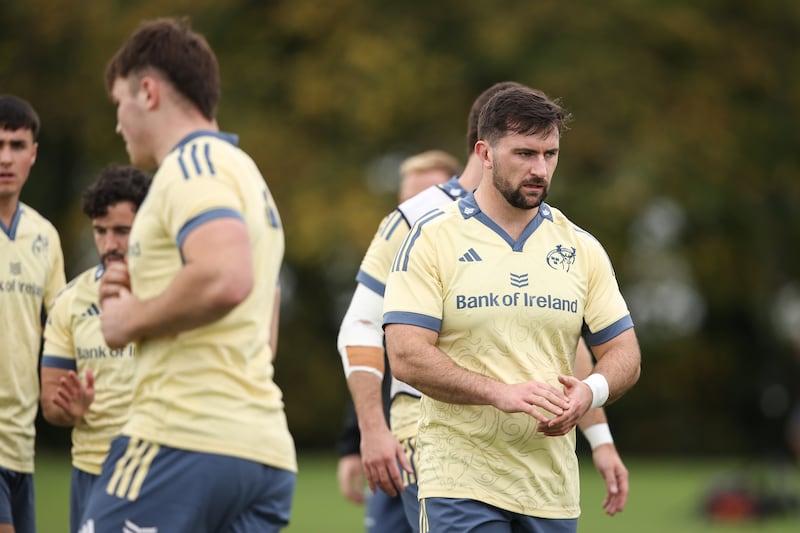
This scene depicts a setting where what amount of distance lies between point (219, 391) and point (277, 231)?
604mm

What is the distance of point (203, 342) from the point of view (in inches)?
161

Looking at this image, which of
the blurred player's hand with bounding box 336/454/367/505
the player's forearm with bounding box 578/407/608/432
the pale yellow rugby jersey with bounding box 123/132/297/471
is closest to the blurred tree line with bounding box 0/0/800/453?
the blurred player's hand with bounding box 336/454/367/505

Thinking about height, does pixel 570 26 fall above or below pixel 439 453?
above

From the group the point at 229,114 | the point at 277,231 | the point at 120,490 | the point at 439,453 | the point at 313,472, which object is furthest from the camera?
the point at 229,114

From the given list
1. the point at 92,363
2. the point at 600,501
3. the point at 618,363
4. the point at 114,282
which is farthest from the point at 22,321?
the point at 600,501

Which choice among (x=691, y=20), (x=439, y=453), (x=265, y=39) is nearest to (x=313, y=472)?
(x=265, y=39)

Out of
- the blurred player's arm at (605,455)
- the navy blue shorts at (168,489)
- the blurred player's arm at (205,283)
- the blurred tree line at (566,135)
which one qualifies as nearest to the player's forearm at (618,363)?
the blurred player's arm at (605,455)

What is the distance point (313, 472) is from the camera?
19750mm

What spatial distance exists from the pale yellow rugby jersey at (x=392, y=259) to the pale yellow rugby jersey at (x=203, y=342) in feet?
5.37

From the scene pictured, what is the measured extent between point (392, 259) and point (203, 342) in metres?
1.86

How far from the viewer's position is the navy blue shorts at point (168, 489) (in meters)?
4.02

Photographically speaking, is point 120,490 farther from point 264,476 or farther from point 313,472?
point 313,472

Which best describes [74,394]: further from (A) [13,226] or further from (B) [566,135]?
(B) [566,135]

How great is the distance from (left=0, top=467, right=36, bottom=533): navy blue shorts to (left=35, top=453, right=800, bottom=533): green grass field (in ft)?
20.3
